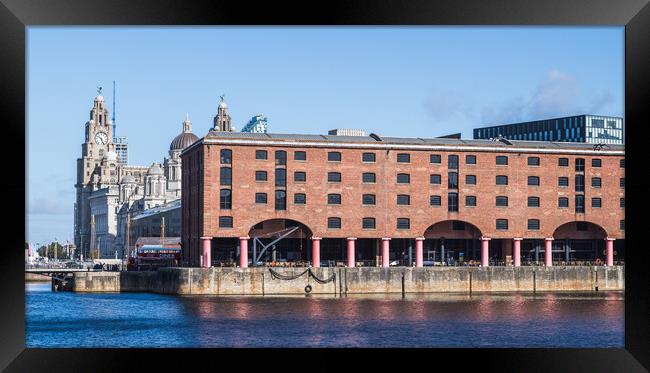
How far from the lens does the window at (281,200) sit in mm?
87625

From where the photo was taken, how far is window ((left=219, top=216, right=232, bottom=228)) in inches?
3408

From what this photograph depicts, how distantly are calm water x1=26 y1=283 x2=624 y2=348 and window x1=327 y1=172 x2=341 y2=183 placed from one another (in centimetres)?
1179

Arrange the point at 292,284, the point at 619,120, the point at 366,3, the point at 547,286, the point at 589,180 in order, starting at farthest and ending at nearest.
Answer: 1. the point at 619,120
2. the point at 589,180
3. the point at 547,286
4. the point at 292,284
5. the point at 366,3

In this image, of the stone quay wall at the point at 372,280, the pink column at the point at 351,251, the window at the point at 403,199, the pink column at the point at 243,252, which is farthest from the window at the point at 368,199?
the pink column at the point at 243,252

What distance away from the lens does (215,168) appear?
3406 inches

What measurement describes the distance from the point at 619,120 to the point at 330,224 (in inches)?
4096

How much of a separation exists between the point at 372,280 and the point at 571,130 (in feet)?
317

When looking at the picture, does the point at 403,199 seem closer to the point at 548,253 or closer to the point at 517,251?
the point at 517,251

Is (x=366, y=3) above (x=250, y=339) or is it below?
above

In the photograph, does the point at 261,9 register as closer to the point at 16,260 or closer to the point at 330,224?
the point at 16,260

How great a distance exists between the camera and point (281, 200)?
8788 cm

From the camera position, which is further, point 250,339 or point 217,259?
point 217,259

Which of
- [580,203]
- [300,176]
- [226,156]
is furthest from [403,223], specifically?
[580,203]

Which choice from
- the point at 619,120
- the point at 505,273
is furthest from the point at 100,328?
the point at 619,120
